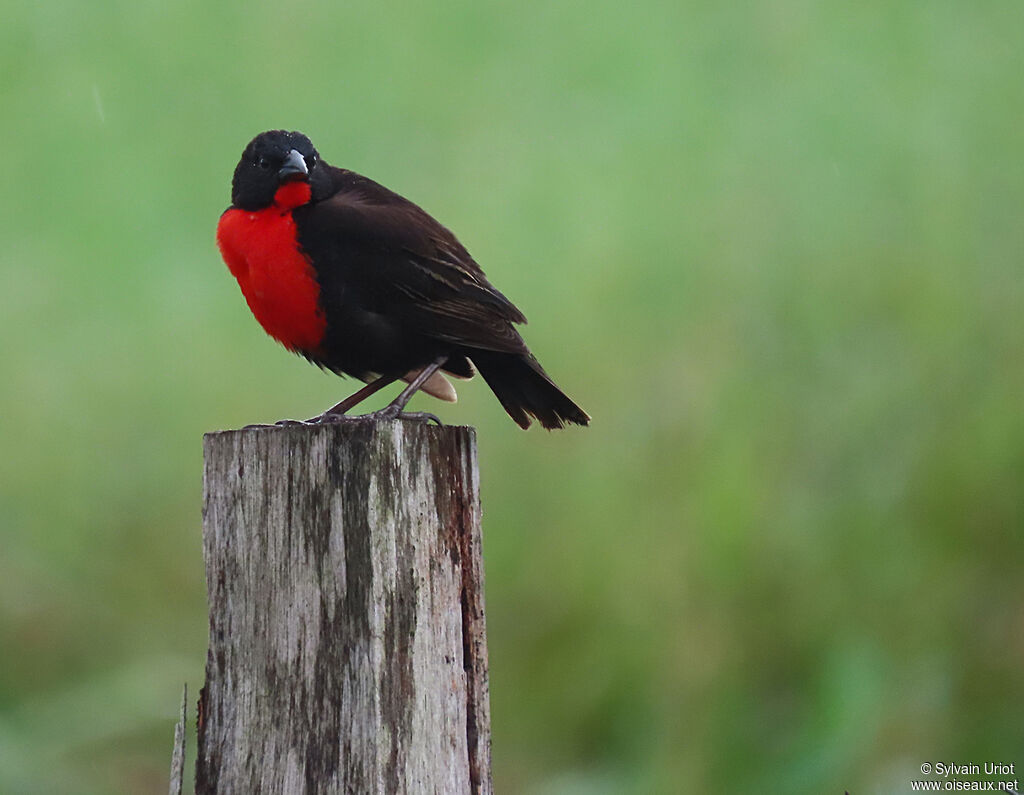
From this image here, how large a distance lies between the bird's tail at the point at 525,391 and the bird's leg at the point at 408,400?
11 cm

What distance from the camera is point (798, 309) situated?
6.30 m

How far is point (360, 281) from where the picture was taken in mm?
3254

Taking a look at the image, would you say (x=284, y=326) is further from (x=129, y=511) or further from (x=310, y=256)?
(x=129, y=511)

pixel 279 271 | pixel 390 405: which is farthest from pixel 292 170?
pixel 390 405

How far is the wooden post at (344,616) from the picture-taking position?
228 cm

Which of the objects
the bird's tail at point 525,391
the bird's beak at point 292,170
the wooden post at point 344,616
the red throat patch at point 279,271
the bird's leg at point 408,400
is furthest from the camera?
the bird's tail at point 525,391

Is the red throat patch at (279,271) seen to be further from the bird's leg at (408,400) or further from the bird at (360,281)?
the bird's leg at (408,400)

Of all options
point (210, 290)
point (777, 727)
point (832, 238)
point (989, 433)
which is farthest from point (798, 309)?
point (210, 290)

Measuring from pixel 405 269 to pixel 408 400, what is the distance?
332 mm

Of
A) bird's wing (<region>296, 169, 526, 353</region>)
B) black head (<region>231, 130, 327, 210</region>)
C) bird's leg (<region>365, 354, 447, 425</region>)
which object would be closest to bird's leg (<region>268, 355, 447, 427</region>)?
bird's leg (<region>365, 354, 447, 425</region>)

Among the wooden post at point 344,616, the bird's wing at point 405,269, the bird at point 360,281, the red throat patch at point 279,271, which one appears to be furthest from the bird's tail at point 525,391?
the wooden post at point 344,616

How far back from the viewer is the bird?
3.24 metres

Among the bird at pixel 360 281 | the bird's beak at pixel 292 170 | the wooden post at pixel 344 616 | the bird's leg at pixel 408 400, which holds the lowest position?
the wooden post at pixel 344 616

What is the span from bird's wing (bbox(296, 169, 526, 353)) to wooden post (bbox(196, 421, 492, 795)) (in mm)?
860
